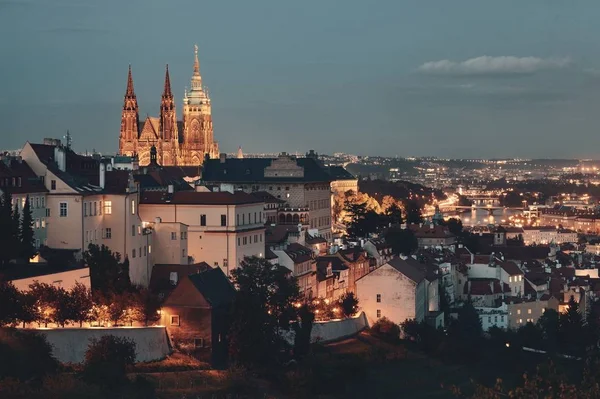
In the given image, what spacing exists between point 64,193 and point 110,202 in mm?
1744

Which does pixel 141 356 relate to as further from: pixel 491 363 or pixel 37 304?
pixel 491 363

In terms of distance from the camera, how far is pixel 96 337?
38.8m

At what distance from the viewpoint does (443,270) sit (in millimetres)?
64000

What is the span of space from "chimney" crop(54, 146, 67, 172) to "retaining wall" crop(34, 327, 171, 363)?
30.0 feet

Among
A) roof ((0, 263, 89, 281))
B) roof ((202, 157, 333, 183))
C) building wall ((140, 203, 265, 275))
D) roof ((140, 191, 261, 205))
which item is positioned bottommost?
roof ((0, 263, 89, 281))

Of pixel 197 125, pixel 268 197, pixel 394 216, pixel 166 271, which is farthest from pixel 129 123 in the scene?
pixel 166 271

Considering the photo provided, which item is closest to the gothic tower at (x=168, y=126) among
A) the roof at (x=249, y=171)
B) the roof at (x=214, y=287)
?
the roof at (x=249, y=171)

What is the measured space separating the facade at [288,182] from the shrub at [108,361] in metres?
36.4

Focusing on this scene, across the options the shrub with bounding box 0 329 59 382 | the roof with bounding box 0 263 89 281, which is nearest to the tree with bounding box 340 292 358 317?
the roof with bounding box 0 263 89 281

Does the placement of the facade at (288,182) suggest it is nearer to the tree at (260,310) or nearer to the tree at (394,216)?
the tree at (394,216)

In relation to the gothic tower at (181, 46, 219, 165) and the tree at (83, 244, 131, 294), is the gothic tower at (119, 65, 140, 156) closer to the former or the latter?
the gothic tower at (181, 46, 219, 165)

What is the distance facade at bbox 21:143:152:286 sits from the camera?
4584 cm

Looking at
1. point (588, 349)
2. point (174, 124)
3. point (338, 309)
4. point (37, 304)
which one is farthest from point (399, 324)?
point (174, 124)

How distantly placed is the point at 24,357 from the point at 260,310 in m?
8.98
